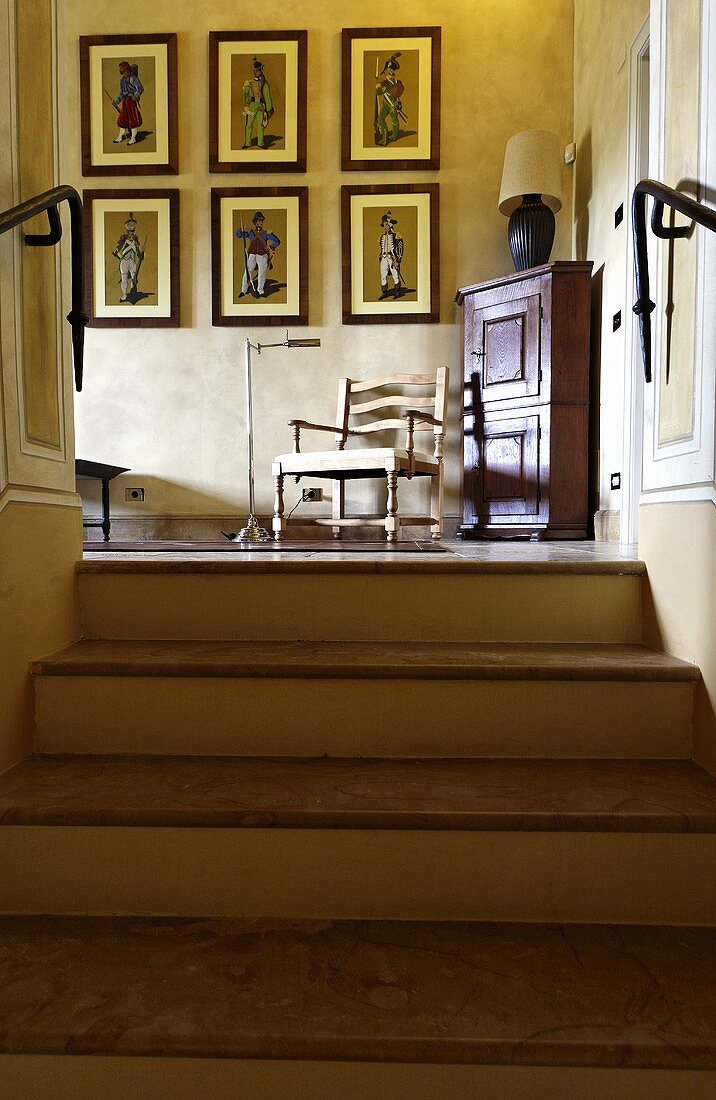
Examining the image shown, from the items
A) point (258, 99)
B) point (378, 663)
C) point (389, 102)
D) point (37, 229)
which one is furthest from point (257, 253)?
point (378, 663)

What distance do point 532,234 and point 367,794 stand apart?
11.8 ft

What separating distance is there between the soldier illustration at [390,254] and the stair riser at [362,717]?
11.6ft

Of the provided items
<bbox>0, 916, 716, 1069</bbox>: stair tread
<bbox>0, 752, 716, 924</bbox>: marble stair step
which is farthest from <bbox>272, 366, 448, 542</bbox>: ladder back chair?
<bbox>0, 916, 716, 1069</bbox>: stair tread

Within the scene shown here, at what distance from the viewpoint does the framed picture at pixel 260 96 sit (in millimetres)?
4301

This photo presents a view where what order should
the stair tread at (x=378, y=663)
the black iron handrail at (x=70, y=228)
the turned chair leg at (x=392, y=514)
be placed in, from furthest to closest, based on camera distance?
the turned chair leg at (x=392, y=514)
the stair tread at (x=378, y=663)
the black iron handrail at (x=70, y=228)

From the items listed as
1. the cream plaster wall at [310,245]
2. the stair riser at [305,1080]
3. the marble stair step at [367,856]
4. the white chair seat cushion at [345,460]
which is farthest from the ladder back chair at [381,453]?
the stair riser at [305,1080]

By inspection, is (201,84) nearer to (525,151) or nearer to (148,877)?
(525,151)

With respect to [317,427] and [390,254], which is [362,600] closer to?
[317,427]

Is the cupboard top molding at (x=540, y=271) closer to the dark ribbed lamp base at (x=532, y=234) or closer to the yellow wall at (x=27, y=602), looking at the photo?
the dark ribbed lamp base at (x=532, y=234)

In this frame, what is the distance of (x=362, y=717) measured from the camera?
1.39 m

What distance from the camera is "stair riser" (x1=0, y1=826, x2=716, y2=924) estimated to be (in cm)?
112

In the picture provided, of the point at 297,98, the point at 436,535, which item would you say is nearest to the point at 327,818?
the point at 436,535

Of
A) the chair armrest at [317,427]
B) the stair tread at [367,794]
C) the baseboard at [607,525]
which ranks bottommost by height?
the stair tread at [367,794]

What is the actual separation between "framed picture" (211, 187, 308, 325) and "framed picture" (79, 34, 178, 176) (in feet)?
1.65
